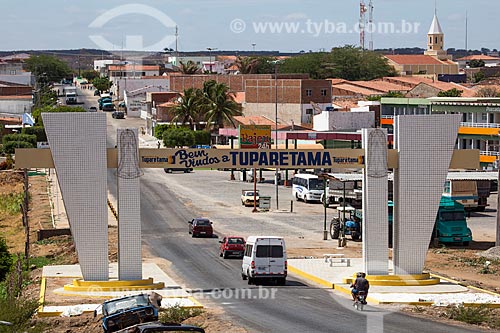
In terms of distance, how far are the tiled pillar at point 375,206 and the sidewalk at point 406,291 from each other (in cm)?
112

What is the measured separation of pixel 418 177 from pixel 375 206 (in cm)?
166

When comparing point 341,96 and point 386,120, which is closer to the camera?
point 386,120

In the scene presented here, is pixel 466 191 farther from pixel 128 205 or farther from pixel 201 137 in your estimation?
pixel 201 137

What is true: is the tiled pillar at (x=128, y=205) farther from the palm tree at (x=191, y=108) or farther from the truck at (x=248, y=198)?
the palm tree at (x=191, y=108)

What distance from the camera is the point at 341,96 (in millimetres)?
138375

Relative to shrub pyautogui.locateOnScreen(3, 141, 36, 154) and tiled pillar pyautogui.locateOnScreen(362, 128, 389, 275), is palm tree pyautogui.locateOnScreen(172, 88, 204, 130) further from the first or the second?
tiled pillar pyautogui.locateOnScreen(362, 128, 389, 275)

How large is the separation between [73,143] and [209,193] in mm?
38115

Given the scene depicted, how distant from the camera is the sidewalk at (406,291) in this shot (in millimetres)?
30375

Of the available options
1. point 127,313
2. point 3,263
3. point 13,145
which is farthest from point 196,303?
point 13,145

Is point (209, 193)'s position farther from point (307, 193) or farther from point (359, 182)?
point (359, 182)

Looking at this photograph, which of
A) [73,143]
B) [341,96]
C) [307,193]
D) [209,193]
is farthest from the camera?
[341,96]

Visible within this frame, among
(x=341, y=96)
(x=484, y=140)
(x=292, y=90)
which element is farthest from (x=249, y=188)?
(x=341, y=96)

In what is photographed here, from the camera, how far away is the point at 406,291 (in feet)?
106

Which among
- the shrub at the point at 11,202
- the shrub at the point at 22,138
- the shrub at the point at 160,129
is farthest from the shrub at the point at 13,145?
the shrub at the point at 11,202
